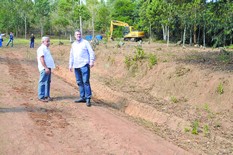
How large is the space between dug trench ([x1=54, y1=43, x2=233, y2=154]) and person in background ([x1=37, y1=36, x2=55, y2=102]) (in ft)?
5.96

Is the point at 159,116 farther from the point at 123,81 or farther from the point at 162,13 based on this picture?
the point at 162,13

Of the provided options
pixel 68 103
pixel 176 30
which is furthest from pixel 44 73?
pixel 176 30

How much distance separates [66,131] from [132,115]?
10.5 ft

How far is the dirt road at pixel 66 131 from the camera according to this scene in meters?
5.37

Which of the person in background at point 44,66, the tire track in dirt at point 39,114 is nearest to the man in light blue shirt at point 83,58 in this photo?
the person in background at point 44,66

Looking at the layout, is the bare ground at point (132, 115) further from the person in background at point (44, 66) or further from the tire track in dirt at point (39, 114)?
the person in background at point (44, 66)

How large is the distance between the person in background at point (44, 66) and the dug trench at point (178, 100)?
5.96 feet

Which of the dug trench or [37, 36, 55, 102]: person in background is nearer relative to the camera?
the dug trench

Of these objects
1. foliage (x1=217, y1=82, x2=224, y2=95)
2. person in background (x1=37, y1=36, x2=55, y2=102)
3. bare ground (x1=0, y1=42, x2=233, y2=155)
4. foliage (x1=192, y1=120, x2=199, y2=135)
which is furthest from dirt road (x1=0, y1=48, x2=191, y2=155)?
foliage (x1=217, y1=82, x2=224, y2=95)

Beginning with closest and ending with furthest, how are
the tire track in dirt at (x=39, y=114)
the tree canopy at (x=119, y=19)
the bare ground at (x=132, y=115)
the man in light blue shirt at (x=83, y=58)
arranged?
the bare ground at (x=132, y=115), the tire track in dirt at (x=39, y=114), the man in light blue shirt at (x=83, y=58), the tree canopy at (x=119, y=19)

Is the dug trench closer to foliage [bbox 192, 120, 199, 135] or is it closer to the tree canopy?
foliage [bbox 192, 120, 199, 135]

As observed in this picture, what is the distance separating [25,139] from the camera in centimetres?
563

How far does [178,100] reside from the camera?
1004cm

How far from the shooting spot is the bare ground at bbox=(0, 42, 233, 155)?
5672mm
